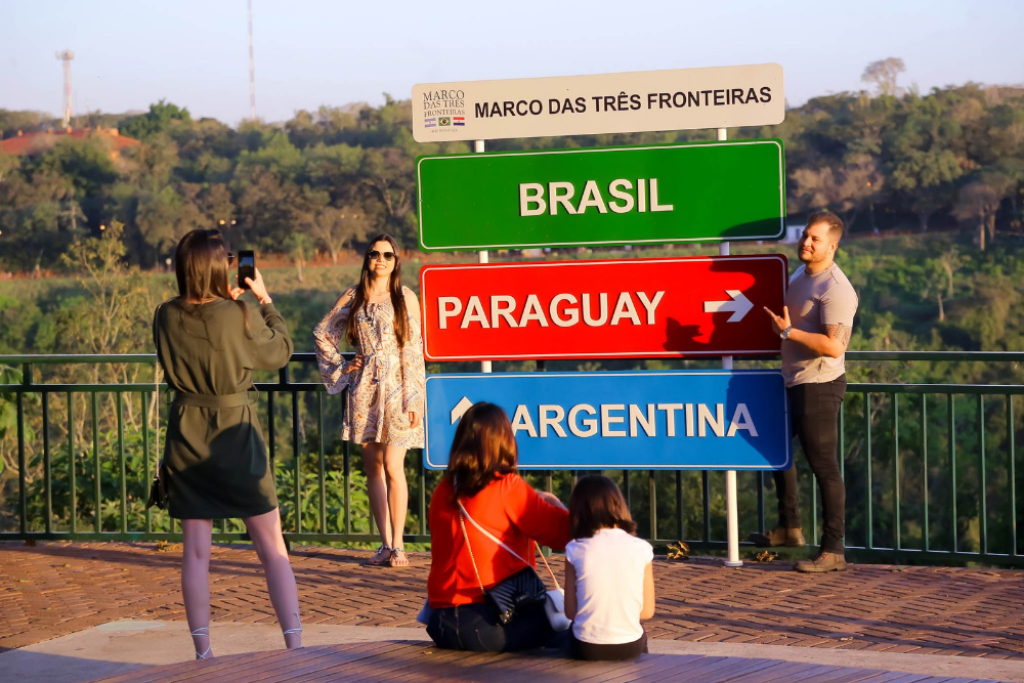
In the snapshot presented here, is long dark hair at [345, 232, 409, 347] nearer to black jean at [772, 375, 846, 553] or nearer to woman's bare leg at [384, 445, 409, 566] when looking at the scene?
woman's bare leg at [384, 445, 409, 566]

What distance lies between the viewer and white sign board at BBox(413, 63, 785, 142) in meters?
5.99

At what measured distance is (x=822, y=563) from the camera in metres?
6.08

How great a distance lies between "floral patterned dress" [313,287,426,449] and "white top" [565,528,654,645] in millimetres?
3125

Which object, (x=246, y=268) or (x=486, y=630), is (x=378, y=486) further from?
(x=486, y=630)

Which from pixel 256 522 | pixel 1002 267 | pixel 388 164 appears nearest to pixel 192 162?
pixel 388 164

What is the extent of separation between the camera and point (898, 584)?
5812 millimetres

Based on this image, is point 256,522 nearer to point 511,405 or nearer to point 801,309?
point 511,405

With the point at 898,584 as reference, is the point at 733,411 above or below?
above

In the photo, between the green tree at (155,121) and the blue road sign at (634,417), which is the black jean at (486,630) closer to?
the blue road sign at (634,417)

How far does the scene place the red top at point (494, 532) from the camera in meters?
3.46

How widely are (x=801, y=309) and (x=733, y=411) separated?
70 centimetres

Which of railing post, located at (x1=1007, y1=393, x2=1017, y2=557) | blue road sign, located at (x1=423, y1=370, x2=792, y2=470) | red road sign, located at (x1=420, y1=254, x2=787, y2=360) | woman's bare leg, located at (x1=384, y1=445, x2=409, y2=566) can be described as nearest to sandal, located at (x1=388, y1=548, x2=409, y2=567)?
woman's bare leg, located at (x1=384, y1=445, x2=409, y2=566)

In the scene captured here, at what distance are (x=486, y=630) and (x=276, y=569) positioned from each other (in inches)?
44.3

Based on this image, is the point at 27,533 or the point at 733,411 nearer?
the point at 733,411
